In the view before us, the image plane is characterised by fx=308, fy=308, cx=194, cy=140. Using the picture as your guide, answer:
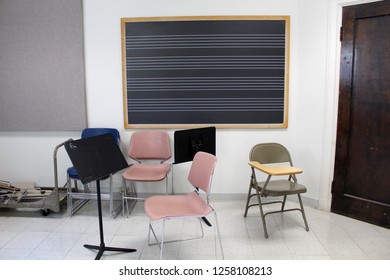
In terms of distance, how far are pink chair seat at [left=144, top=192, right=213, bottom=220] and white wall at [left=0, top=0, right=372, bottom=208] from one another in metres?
1.26

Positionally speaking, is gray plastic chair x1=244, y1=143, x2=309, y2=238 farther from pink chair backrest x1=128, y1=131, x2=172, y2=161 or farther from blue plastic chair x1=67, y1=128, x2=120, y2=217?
blue plastic chair x1=67, y1=128, x2=120, y2=217

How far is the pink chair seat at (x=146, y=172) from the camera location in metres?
3.28

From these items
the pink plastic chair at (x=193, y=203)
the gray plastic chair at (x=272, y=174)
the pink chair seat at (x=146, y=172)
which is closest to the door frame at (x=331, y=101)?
the gray plastic chair at (x=272, y=174)

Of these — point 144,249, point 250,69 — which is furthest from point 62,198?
point 250,69

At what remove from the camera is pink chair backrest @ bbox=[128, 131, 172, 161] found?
12.3 feet

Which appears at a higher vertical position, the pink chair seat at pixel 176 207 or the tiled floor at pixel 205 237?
the pink chair seat at pixel 176 207

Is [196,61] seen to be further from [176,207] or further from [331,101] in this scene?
[176,207]

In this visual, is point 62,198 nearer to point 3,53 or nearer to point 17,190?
point 17,190

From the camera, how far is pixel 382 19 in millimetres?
3004

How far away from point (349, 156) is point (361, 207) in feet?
1.81

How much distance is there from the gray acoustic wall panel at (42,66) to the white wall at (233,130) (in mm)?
122

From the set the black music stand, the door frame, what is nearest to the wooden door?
the door frame

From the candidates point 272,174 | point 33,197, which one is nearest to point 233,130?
point 272,174

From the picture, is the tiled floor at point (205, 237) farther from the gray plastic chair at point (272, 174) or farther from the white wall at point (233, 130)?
the white wall at point (233, 130)
